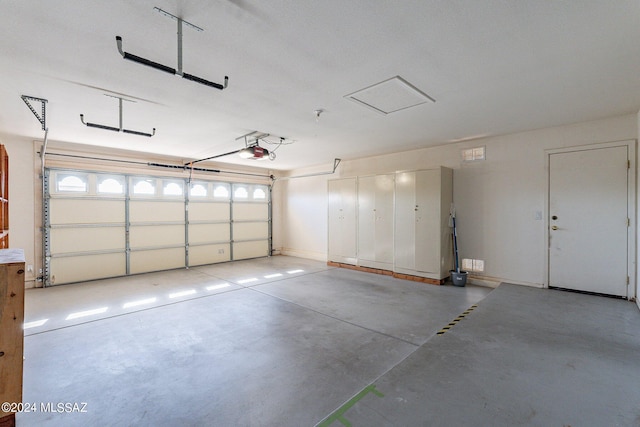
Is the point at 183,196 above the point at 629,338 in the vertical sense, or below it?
above

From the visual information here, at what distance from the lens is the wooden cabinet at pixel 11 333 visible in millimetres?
1724

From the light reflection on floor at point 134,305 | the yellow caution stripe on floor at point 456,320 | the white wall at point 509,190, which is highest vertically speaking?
the white wall at point 509,190

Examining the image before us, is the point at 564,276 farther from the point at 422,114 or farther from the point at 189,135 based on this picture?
the point at 189,135

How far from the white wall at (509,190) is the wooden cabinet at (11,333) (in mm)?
5082

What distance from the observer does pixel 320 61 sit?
2.36 meters

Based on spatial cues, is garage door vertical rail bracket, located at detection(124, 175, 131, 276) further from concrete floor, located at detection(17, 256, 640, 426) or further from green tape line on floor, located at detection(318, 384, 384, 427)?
green tape line on floor, located at detection(318, 384, 384, 427)

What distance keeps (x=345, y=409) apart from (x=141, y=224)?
6107 millimetres

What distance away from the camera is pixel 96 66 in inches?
96.3

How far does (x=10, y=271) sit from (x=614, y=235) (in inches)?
252

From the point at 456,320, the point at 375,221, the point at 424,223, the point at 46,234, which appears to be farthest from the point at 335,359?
the point at 46,234

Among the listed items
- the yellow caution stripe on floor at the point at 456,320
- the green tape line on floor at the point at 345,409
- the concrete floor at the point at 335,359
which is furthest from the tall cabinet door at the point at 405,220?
the green tape line on floor at the point at 345,409

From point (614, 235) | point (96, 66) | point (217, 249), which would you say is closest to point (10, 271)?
point (96, 66)

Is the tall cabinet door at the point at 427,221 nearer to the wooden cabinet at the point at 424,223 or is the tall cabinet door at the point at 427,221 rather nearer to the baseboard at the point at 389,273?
the wooden cabinet at the point at 424,223

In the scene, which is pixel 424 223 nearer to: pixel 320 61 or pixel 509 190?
pixel 509 190
